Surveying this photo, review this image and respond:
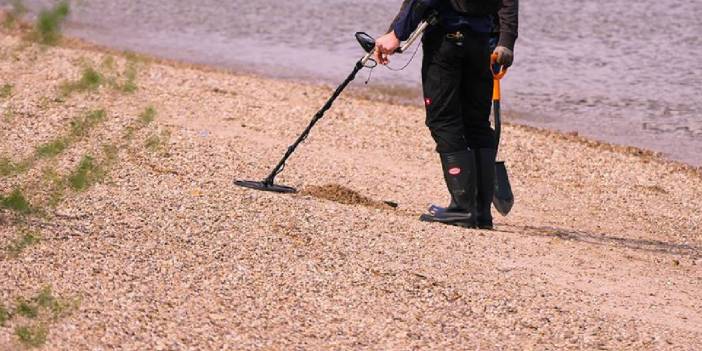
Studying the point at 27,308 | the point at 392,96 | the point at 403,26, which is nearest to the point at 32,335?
the point at 27,308

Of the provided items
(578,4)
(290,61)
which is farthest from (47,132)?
(578,4)

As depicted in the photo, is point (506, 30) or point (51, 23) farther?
point (506, 30)

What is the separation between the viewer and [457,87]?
23.3 ft

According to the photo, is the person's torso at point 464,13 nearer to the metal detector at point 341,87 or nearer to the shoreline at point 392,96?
the metal detector at point 341,87

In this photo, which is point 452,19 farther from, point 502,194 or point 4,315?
point 4,315

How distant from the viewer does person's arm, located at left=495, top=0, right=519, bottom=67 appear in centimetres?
720

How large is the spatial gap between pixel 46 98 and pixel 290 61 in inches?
270

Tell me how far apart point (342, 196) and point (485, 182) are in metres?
0.97

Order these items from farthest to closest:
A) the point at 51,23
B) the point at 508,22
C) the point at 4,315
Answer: the point at 508,22 → the point at 4,315 → the point at 51,23

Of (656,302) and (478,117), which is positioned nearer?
(656,302)

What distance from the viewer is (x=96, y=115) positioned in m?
3.79

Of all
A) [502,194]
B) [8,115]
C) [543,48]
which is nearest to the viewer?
[502,194]

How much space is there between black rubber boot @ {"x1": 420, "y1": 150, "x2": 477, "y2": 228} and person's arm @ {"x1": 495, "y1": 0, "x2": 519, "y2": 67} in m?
0.55

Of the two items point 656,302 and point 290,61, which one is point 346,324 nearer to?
point 656,302
